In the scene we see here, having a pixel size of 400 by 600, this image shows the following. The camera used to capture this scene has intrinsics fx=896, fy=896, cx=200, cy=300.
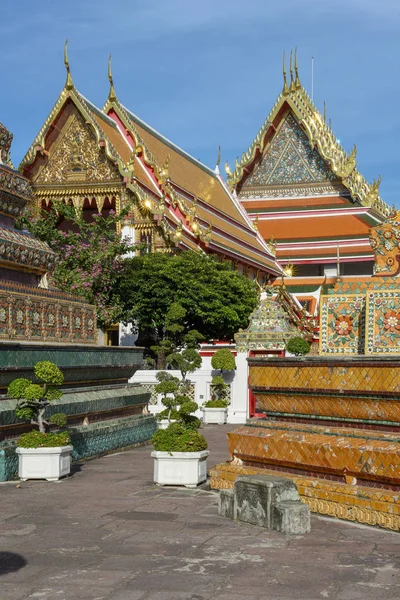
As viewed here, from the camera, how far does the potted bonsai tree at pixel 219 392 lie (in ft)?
65.8

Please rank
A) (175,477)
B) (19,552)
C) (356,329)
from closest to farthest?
(19,552), (356,329), (175,477)

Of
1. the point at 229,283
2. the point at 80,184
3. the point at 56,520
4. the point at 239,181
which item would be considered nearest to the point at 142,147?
the point at 80,184

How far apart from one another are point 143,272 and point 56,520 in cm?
1513

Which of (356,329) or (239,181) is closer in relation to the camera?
(356,329)

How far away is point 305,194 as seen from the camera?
3716cm

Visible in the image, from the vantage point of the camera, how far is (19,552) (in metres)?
5.89

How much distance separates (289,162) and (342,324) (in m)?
30.7

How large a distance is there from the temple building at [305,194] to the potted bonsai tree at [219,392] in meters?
12.8

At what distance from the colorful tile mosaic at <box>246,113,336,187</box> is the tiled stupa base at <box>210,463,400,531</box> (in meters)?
30.5

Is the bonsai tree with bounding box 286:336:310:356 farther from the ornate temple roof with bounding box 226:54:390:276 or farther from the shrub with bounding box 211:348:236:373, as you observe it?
the ornate temple roof with bounding box 226:54:390:276

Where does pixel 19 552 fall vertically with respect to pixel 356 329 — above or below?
below

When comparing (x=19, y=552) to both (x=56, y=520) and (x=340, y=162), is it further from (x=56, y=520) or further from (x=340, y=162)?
(x=340, y=162)

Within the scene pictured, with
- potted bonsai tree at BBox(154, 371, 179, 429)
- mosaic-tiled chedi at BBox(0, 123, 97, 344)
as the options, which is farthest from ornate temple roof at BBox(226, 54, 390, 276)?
mosaic-tiled chedi at BBox(0, 123, 97, 344)

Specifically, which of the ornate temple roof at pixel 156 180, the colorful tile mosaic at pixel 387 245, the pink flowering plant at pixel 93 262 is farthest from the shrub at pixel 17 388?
the ornate temple roof at pixel 156 180
